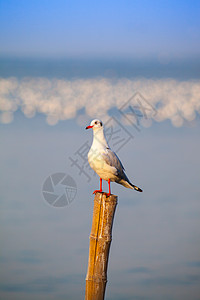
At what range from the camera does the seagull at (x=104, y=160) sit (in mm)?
11180

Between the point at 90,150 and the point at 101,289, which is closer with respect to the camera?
the point at 101,289

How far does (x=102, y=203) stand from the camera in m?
8.73

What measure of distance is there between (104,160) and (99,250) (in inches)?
118

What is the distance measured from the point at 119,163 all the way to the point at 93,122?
1.23 metres

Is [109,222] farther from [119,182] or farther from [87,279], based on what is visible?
[119,182]

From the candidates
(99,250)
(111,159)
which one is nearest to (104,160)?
(111,159)

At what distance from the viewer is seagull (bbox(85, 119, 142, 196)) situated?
36.7ft

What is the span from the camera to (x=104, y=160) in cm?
1115

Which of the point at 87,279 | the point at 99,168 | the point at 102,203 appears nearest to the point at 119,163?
the point at 99,168

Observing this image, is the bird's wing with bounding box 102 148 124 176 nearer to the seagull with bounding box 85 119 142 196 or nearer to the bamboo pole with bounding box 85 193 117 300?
the seagull with bounding box 85 119 142 196

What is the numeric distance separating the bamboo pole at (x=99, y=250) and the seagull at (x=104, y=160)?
88.8 inches

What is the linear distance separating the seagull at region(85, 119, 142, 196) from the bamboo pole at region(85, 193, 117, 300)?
226 cm

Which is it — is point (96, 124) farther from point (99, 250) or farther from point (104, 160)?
point (99, 250)

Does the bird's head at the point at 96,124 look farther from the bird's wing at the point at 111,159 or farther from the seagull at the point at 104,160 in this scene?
the bird's wing at the point at 111,159
